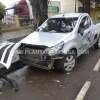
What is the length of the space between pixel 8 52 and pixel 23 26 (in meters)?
11.8

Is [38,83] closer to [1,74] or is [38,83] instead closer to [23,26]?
[1,74]

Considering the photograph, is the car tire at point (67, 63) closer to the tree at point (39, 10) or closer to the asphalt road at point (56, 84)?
the asphalt road at point (56, 84)

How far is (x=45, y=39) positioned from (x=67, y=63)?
3.32ft

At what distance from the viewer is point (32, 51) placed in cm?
751

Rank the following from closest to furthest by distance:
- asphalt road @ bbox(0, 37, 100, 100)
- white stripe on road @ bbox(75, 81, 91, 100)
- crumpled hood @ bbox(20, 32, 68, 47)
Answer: white stripe on road @ bbox(75, 81, 91, 100) → asphalt road @ bbox(0, 37, 100, 100) → crumpled hood @ bbox(20, 32, 68, 47)

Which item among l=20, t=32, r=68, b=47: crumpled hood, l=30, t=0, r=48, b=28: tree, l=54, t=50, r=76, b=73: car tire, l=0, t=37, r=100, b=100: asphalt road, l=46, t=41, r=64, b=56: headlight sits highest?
l=30, t=0, r=48, b=28: tree

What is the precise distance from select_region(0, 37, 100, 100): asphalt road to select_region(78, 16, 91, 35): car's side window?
1.18 m

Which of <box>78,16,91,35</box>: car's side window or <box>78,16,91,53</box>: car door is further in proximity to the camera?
<box>78,16,91,35</box>: car's side window

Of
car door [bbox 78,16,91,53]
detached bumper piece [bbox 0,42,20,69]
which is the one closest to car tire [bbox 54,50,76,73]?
car door [bbox 78,16,91,53]

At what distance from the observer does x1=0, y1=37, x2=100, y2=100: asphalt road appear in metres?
5.98

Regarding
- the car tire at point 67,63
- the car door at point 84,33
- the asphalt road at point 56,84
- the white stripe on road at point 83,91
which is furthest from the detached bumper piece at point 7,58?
the car door at point 84,33

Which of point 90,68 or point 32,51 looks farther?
point 90,68

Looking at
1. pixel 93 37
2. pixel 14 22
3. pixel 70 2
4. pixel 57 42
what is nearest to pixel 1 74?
pixel 57 42

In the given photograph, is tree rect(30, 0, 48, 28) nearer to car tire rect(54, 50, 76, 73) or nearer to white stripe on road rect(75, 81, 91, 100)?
car tire rect(54, 50, 76, 73)
